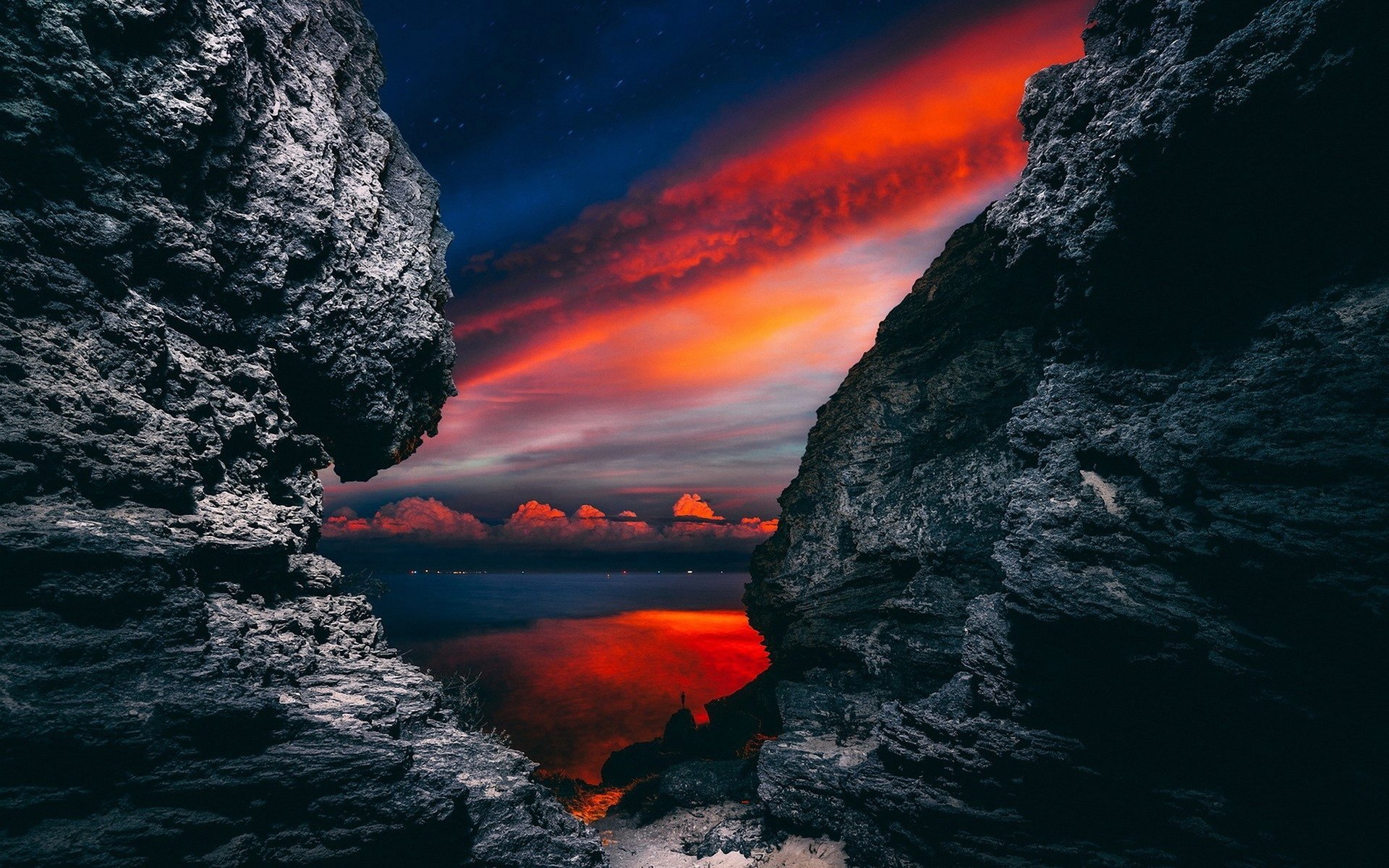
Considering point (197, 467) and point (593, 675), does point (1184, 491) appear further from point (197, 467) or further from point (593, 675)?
point (593, 675)

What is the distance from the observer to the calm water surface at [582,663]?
4619cm

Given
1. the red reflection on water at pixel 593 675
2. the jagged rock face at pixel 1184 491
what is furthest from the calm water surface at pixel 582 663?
the jagged rock face at pixel 1184 491

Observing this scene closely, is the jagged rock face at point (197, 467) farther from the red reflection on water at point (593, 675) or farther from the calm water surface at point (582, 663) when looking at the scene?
the red reflection on water at point (593, 675)

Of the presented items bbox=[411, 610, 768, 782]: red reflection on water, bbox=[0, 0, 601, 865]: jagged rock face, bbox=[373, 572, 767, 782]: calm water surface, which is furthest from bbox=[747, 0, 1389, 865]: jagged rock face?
bbox=[411, 610, 768, 782]: red reflection on water

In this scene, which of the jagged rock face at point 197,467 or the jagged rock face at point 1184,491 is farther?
the jagged rock face at point 1184,491

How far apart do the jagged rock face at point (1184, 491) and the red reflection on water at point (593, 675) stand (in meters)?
28.5

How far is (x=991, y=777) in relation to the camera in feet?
32.0

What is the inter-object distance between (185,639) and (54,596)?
1.32 metres

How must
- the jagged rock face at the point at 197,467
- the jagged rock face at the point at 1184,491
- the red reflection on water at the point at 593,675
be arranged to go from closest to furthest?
1. the jagged rock face at the point at 197,467
2. the jagged rock face at the point at 1184,491
3. the red reflection on water at the point at 593,675

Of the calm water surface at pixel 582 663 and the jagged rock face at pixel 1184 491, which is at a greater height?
the jagged rock face at pixel 1184 491

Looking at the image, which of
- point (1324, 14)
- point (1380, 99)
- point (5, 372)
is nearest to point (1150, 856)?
point (1380, 99)

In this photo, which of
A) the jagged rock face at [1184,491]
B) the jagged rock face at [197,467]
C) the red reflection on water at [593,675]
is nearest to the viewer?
the jagged rock face at [197,467]

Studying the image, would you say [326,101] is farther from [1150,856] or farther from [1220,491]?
[1150,856]

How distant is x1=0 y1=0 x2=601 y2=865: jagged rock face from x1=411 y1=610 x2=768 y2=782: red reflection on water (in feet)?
80.0
